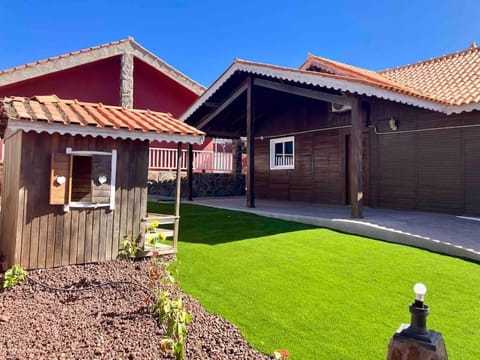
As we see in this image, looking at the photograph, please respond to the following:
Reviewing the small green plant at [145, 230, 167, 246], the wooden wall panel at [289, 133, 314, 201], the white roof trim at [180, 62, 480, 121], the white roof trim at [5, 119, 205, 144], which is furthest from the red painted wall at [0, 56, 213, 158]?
the small green plant at [145, 230, 167, 246]

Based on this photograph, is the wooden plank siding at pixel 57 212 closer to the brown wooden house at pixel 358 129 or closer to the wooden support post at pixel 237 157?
the brown wooden house at pixel 358 129

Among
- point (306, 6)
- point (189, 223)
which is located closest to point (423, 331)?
point (189, 223)

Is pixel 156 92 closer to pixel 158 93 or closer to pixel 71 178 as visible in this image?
pixel 158 93

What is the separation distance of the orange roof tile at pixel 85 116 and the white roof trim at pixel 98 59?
436 inches

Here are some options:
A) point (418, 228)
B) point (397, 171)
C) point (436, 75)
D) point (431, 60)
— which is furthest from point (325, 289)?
point (431, 60)

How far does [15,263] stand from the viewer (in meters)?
5.03

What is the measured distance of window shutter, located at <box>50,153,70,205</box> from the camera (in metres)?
5.23

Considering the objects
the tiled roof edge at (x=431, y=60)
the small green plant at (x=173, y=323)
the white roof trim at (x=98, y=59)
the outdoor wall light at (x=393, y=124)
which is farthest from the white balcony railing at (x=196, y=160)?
the small green plant at (x=173, y=323)

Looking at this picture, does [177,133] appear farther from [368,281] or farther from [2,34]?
[2,34]

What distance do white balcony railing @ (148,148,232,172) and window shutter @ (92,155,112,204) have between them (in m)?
11.6

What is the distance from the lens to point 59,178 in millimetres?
5234

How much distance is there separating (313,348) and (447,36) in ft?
71.4

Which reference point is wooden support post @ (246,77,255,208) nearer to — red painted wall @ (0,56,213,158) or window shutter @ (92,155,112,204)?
window shutter @ (92,155,112,204)

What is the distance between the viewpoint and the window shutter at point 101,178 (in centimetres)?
562
